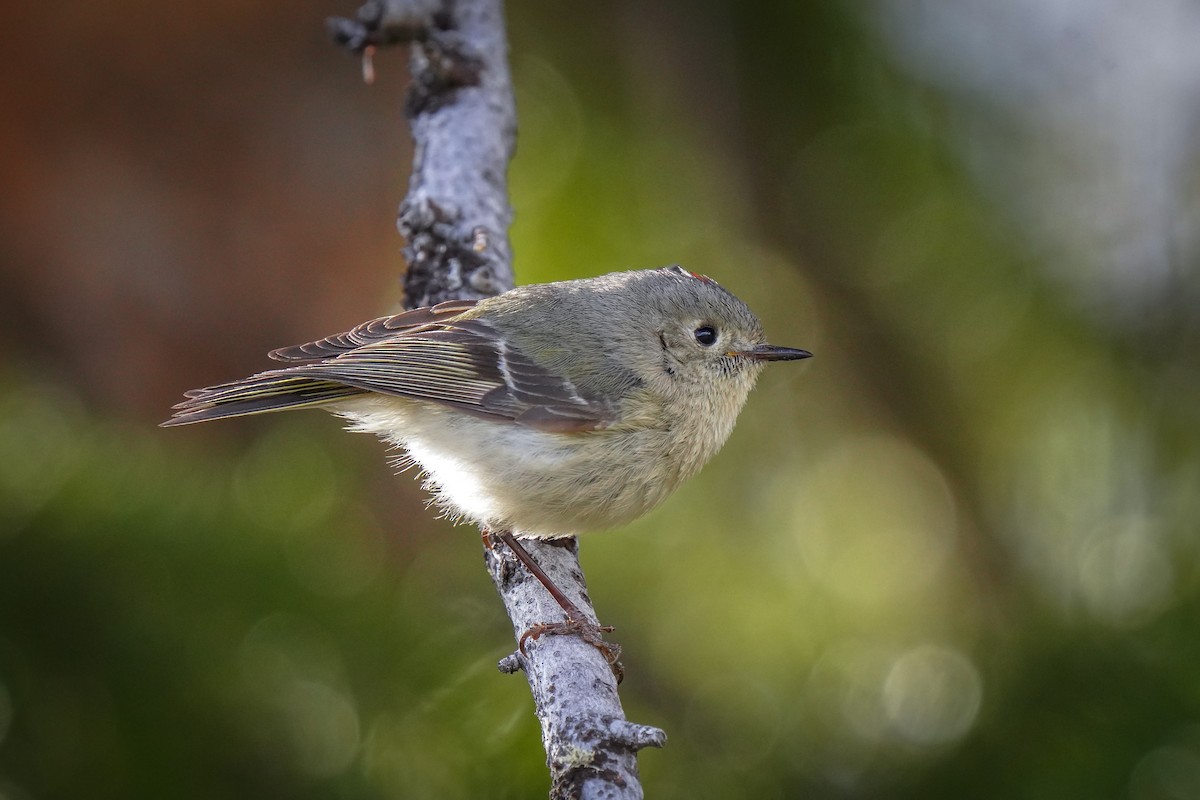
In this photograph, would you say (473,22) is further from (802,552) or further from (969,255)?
(802,552)

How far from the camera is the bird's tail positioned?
1.70 meters

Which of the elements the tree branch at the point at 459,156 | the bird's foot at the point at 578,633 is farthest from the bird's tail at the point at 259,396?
the bird's foot at the point at 578,633

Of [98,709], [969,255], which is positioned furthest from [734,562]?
[98,709]

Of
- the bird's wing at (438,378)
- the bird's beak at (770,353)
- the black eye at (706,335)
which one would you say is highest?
the black eye at (706,335)

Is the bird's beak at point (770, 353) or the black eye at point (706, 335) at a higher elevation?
the black eye at point (706, 335)

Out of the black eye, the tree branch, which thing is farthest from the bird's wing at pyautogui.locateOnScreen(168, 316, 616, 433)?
the black eye

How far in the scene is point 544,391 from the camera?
1.86 m

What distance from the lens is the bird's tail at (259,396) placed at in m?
1.70

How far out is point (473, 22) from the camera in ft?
7.12

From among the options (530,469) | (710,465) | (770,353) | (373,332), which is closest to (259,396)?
(373,332)

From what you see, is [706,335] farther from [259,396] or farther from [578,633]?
[259,396]

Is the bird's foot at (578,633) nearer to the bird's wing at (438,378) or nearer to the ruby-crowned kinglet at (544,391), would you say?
the ruby-crowned kinglet at (544,391)

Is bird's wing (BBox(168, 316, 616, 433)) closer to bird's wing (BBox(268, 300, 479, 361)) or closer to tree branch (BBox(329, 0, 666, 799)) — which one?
bird's wing (BBox(268, 300, 479, 361))

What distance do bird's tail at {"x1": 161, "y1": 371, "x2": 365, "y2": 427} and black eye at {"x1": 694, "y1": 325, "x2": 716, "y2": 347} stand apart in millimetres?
617
